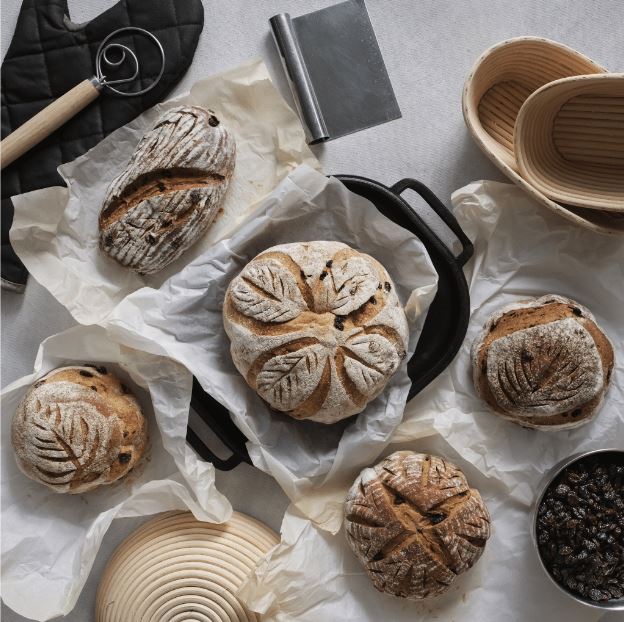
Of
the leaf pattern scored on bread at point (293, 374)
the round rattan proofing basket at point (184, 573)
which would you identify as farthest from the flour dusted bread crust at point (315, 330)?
the round rattan proofing basket at point (184, 573)

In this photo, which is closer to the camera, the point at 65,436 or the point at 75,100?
the point at 65,436

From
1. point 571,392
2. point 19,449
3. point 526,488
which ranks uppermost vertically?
point 19,449

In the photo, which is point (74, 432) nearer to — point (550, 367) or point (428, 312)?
point (428, 312)

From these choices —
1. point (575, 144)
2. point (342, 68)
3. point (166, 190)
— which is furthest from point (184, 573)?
point (575, 144)

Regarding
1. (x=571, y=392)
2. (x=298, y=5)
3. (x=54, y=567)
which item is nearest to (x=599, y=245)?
(x=571, y=392)

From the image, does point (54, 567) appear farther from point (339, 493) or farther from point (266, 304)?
point (266, 304)

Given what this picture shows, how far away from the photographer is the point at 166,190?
160 centimetres

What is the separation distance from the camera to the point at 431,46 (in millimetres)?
1719

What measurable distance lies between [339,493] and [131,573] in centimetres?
51

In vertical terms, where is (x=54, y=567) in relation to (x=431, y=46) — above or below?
below

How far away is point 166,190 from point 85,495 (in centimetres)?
76

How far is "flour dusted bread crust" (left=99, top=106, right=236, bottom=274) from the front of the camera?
5.17 feet

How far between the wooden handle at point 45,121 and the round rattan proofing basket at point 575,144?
1009mm

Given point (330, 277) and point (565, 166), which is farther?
point (565, 166)
